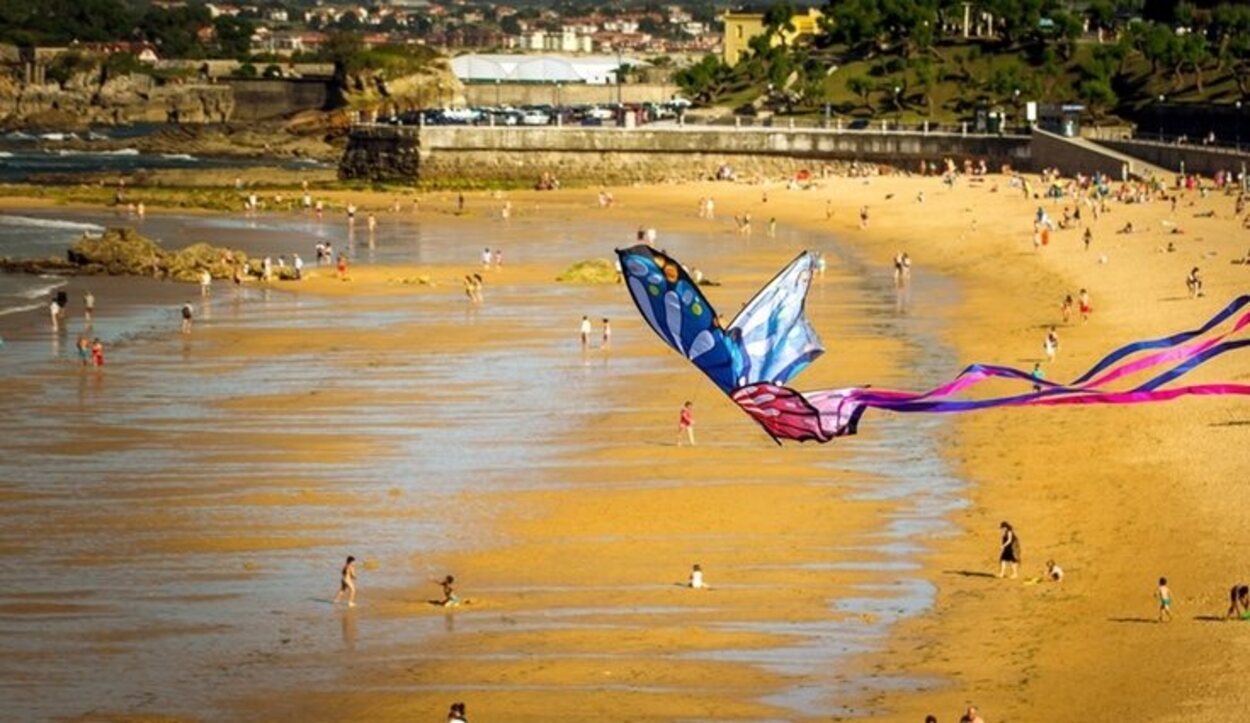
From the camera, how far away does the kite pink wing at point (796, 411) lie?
49.4 ft

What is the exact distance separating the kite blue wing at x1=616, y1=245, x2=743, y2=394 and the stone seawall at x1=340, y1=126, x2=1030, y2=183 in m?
86.0

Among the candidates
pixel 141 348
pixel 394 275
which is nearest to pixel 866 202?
pixel 394 275

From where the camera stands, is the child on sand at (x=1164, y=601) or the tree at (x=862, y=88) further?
the tree at (x=862, y=88)

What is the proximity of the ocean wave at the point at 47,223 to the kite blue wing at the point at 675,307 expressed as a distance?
64287 millimetres

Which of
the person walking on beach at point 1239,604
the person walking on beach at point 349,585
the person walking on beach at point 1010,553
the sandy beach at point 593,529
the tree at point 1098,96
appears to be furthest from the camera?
the tree at point 1098,96

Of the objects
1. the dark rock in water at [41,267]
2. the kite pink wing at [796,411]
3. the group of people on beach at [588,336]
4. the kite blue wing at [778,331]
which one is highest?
the kite blue wing at [778,331]

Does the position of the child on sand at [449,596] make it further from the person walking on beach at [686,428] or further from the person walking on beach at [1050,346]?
the person walking on beach at [1050,346]

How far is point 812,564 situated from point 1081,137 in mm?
72586

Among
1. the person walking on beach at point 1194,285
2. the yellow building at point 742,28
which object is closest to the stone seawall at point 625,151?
the yellow building at point 742,28

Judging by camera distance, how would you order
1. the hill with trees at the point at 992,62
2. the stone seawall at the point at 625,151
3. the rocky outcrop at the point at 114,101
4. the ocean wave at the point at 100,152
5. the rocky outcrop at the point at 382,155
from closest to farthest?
the stone seawall at the point at 625,151 → the rocky outcrop at the point at 382,155 → the hill with trees at the point at 992,62 → the ocean wave at the point at 100,152 → the rocky outcrop at the point at 114,101

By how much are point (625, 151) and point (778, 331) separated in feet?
290

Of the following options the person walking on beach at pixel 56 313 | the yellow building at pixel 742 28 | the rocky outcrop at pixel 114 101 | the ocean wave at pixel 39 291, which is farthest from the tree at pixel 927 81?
the person walking on beach at pixel 56 313

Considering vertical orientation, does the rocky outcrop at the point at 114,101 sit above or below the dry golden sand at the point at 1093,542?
below

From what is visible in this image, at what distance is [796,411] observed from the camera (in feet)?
49.6
